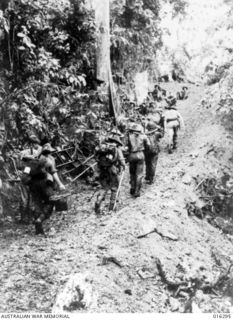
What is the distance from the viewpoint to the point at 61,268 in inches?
281

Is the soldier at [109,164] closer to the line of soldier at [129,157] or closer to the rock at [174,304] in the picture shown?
the line of soldier at [129,157]

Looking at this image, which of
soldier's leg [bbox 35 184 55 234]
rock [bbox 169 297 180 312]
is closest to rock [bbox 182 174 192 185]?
soldier's leg [bbox 35 184 55 234]

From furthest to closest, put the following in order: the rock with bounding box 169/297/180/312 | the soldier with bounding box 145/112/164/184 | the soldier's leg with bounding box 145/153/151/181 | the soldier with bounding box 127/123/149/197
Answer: the soldier's leg with bounding box 145/153/151/181, the soldier with bounding box 145/112/164/184, the soldier with bounding box 127/123/149/197, the rock with bounding box 169/297/180/312

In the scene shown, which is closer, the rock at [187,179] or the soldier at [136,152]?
the soldier at [136,152]

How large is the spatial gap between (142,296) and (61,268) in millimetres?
1441

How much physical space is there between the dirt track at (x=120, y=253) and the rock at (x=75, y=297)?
115mm

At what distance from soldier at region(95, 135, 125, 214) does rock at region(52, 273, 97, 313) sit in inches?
135

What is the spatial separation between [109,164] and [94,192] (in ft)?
3.34

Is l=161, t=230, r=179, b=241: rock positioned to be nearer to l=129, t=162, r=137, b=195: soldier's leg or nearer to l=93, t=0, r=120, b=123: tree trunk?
l=129, t=162, r=137, b=195: soldier's leg

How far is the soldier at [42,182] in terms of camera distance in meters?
8.42

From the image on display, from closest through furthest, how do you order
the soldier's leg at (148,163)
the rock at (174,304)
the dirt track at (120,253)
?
the dirt track at (120,253), the rock at (174,304), the soldier's leg at (148,163)

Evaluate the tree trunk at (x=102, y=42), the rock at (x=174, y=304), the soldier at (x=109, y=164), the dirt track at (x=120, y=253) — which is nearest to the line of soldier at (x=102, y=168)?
the soldier at (x=109, y=164)

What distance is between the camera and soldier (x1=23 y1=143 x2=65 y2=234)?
8.42 metres

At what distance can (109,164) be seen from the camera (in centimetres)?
969
